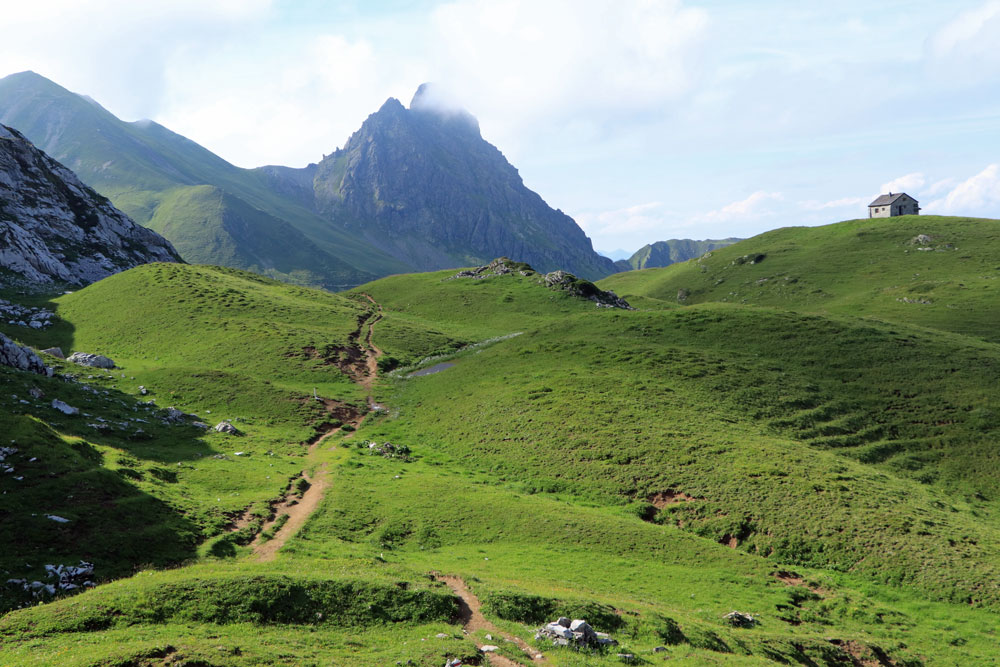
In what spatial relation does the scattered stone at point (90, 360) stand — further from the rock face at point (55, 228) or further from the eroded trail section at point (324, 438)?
the rock face at point (55, 228)

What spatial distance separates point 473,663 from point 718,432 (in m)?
38.5

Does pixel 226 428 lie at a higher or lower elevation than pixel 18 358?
lower

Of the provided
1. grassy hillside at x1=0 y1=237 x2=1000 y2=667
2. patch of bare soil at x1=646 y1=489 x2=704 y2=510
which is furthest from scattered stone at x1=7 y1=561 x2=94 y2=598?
patch of bare soil at x1=646 y1=489 x2=704 y2=510

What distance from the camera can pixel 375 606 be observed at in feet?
77.2

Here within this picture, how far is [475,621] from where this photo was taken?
23.9m

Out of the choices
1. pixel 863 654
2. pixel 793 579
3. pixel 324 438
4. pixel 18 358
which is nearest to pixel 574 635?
pixel 863 654

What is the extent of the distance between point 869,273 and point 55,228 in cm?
20588

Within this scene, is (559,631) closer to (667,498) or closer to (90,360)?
(667,498)

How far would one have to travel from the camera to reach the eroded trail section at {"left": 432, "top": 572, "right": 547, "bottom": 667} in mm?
20469

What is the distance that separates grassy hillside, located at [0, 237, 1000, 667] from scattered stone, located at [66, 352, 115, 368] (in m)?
3.00

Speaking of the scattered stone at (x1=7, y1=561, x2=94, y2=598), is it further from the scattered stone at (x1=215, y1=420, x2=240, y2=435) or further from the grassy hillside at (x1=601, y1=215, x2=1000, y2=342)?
the grassy hillside at (x1=601, y1=215, x2=1000, y2=342)

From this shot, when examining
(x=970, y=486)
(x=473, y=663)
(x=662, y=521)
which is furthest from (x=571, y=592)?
(x=970, y=486)

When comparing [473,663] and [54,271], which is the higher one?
[54,271]

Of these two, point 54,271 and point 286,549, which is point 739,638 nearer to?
point 286,549
